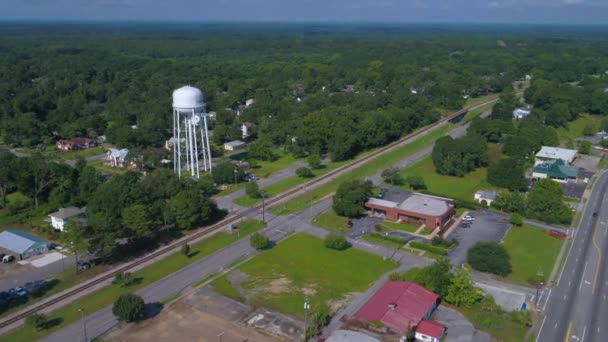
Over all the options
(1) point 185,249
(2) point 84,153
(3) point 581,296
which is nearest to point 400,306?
(3) point 581,296

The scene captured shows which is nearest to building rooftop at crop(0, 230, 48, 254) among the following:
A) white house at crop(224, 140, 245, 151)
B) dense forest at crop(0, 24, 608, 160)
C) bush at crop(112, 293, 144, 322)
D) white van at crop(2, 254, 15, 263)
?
white van at crop(2, 254, 15, 263)

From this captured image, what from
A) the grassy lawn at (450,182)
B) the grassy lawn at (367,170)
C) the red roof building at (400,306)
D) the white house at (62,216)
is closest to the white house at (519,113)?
the grassy lawn at (367,170)

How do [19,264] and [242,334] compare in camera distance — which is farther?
[19,264]

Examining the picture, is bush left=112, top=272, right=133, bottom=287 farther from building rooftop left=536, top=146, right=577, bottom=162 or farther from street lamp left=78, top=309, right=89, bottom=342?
building rooftop left=536, top=146, right=577, bottom=162

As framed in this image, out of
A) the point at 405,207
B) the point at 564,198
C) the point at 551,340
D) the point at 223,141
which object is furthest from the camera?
the point at 223,141

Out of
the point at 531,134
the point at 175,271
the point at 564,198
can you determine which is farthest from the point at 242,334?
the point at 531,134

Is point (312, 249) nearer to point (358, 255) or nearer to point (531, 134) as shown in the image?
point (358, 255)

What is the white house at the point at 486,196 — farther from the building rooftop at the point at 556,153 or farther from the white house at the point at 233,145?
the white house at the point at 233,145
